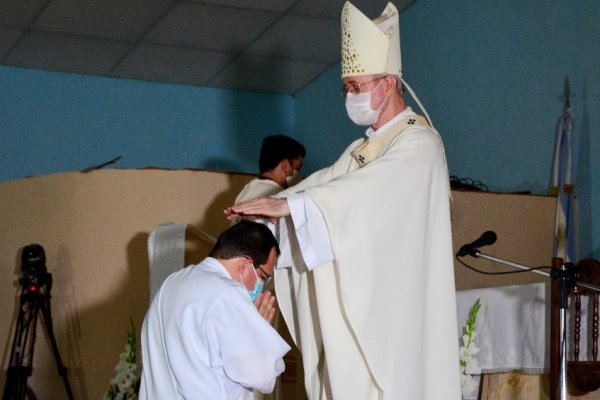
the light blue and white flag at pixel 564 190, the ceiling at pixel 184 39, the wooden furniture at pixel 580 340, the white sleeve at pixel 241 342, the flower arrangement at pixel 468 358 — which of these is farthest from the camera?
the ceiling at pixel 184 39

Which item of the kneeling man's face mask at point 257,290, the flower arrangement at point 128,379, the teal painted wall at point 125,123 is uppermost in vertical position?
the teal painted wall at point 125,123

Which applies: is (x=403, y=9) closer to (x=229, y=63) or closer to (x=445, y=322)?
(x=229, y=63)

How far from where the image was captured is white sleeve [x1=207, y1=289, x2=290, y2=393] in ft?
11.1

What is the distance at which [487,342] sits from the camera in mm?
4727

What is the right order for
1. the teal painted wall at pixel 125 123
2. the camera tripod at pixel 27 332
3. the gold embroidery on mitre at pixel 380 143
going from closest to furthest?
the gold embroidery on mitre at pixel 380 143, the camera tripod at pixel 27 332, the teal painted wall at pixel 125 123

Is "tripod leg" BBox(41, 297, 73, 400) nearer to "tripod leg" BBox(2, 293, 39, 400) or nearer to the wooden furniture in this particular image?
"tripod leg" BBox(2, 293, 39, 400)

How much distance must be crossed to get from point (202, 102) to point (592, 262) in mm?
5385

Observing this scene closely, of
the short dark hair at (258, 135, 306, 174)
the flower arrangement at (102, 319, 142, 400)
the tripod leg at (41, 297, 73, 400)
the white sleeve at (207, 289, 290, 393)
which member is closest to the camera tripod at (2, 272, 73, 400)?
the tripod leg at (41, 297, 73, 400)

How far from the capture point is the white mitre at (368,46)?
13.3 feet

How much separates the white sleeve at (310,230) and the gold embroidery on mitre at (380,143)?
17.8 inches

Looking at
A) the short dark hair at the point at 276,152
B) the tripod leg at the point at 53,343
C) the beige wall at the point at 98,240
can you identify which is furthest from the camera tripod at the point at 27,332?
the short dark hair at the point at 276,152

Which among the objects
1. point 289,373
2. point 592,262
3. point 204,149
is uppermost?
point 204,149

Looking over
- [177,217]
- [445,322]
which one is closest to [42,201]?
[177,217]

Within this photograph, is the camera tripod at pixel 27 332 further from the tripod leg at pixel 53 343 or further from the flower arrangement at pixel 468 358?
the flower arrangement at pixel 468 358
